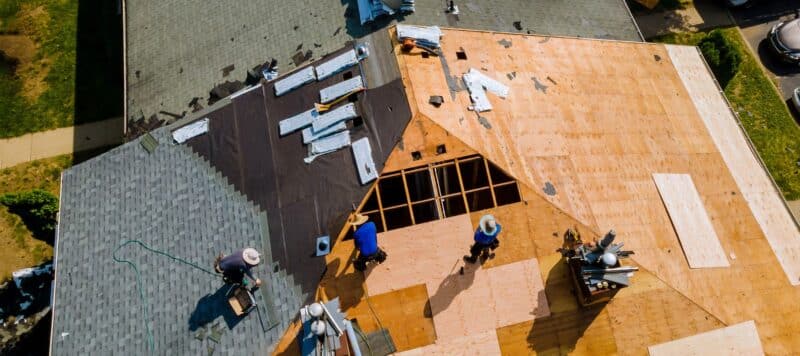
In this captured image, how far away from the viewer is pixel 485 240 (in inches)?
593

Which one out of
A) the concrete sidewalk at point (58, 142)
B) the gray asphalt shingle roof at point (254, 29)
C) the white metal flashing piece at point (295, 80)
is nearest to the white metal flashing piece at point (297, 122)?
the white metal flashing piece at point (295, 80)

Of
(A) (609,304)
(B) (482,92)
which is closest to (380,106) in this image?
(B) (482,92)

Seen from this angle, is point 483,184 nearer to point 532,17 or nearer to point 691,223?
point 691,223

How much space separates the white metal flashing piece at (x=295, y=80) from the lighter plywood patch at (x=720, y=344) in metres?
16.9

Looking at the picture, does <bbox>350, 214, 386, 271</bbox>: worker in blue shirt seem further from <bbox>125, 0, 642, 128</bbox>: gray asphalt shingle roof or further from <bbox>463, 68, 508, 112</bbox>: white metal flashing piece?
<bbox>125, 0, 642, 128</bbox>: gray asphalt shingle roof

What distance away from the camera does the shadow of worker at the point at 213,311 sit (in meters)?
16.5

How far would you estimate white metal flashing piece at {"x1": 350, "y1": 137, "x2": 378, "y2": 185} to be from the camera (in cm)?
1736

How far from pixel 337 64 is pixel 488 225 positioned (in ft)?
33.2

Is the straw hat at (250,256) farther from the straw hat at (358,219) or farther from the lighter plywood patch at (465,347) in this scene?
the lighter plywood patch at (465,347)

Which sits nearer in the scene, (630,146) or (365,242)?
(365,242)

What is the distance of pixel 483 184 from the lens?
18.2 metres

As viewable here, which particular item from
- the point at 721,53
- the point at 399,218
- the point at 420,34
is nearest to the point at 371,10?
the point at 420,34

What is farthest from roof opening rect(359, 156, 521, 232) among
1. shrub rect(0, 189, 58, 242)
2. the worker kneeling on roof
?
shrub rect(0, 189, 58, 242)

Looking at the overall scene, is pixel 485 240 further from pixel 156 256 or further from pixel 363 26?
pixel 363 26
